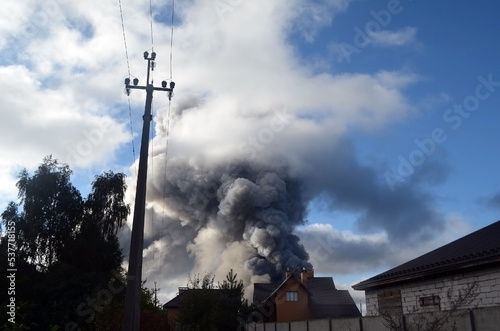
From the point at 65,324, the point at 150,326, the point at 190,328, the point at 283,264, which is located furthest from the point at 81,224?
the point at 283,264

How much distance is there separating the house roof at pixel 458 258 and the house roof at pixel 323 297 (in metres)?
30.1

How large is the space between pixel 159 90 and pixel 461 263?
9.36 metres

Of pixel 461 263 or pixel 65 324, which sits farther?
pixel 65 324

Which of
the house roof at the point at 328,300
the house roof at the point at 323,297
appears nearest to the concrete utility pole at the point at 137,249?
the house roof at the point at 323,297

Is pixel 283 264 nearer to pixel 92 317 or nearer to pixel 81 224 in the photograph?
pixel 81 224

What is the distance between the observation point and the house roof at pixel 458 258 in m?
9.73

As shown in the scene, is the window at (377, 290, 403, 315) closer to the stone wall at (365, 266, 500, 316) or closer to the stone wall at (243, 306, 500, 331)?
the stone wall at (365, 266, 500, 316)

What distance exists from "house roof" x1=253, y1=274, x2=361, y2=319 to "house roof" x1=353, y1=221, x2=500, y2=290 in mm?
30060

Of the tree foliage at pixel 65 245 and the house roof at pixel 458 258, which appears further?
the tree foliage at pixel 65 245

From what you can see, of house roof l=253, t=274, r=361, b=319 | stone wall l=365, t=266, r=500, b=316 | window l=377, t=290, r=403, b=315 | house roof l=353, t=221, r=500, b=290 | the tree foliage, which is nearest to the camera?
stone wall l=365, t=266, r=500, b=316

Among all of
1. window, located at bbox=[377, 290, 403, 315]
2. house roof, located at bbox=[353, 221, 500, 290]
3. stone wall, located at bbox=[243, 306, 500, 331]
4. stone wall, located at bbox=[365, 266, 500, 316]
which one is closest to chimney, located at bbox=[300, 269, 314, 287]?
window, located at bbox=[377, 290, 403, 315]

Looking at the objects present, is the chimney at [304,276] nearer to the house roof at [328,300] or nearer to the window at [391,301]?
the house roof at [328,300]

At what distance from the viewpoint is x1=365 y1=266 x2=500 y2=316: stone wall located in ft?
31.2

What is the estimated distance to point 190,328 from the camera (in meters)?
26.8
